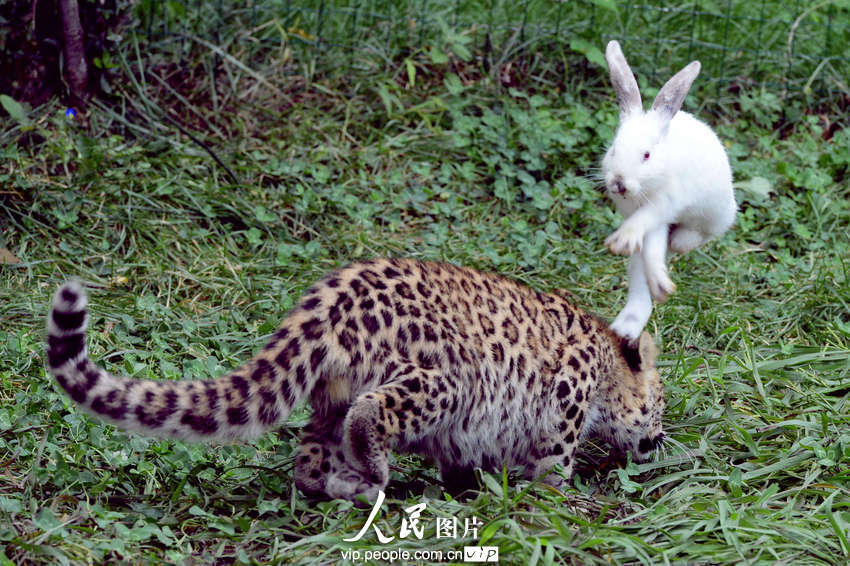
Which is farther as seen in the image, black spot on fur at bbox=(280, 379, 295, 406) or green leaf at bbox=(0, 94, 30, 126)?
green leaf at bbox=(0, 94, 30, 126)

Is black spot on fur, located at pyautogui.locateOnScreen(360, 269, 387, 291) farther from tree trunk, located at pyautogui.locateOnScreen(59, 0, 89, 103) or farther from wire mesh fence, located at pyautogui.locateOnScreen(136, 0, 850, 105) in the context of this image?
wire mesh fence, located at pyautogui.locateOnScreen(136, 0, 850, 105)

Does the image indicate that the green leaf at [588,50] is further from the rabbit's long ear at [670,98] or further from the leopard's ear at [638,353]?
the rabbit's long ear at [670,98]

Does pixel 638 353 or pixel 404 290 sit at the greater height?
pixel 404 290

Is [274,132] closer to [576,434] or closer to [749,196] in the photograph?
[749,196]

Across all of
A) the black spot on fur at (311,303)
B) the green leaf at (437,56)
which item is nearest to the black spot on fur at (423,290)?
the black spot on fur at (311,303)

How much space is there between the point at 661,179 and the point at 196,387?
6.41 ft

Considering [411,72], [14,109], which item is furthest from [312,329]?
[411,72]

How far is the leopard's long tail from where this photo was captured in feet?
12.2

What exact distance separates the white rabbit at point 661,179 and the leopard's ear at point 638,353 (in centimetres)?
45

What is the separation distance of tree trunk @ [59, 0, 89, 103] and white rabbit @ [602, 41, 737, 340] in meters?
3.96

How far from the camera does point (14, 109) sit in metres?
7.09

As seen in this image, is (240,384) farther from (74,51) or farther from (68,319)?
(74,51)

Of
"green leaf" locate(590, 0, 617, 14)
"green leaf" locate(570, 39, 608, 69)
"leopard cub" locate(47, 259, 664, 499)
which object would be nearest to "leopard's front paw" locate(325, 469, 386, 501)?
"leopard cub" locate(47, 259, 664, 499)

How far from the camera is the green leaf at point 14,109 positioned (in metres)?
7.06
